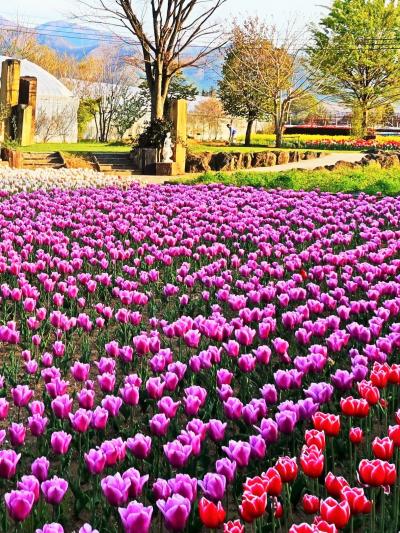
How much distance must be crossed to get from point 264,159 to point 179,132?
4.63 m

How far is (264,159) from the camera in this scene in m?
28.0

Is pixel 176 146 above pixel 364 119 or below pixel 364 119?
below

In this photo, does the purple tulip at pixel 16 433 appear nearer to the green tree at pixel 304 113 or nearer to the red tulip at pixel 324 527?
the red tulip at pixel 324 527

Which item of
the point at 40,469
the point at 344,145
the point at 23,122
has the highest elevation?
the point at 344,145

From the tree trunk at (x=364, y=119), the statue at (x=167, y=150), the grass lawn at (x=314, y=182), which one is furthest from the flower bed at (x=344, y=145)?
the grass lawn at (x=314, y=182)

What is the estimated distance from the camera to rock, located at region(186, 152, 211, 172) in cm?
2445

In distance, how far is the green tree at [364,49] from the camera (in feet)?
190

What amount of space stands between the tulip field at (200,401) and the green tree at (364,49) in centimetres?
5252

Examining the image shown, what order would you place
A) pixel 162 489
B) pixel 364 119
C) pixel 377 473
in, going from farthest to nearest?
pixel 364 119 < pixel 162 489 < pixel 377 473

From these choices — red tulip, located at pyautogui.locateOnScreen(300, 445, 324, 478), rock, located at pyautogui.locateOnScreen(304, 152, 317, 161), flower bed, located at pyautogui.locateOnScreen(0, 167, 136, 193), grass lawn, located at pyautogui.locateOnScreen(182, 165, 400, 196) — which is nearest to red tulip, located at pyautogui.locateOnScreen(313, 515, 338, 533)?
red tulip, located at pyautogui.locateOnScreen(300, 445, 324, 478)

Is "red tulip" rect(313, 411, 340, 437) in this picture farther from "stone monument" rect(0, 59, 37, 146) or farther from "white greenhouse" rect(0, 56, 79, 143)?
"white greenhouse" rect(0, 56, 79, 143)

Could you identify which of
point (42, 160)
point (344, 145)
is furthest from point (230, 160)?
point (344, 145)

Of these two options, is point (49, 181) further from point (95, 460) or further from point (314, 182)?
point (95, 460)

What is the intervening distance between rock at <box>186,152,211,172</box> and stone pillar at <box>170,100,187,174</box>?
336mm
